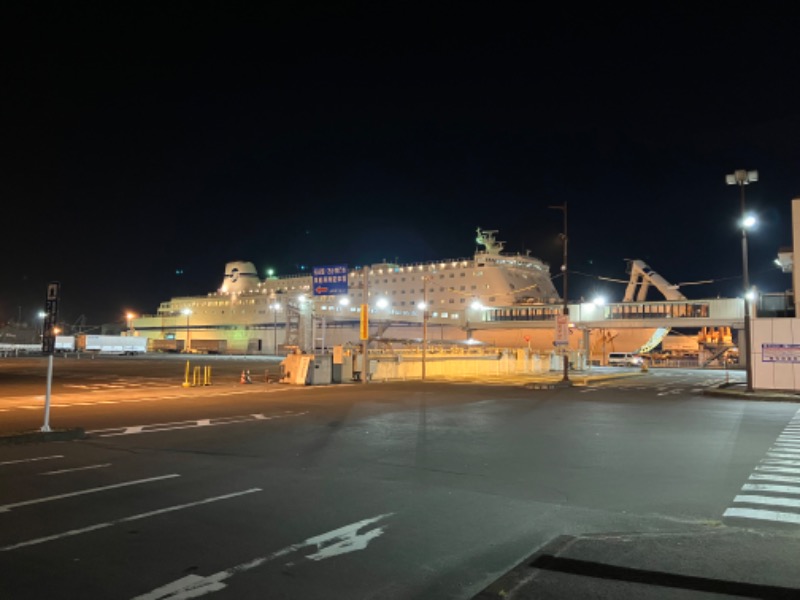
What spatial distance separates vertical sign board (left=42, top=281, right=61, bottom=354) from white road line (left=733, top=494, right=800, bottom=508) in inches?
474

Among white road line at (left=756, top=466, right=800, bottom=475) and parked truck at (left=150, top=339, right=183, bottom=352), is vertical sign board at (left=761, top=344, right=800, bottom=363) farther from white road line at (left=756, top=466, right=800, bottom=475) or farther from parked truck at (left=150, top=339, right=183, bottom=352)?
parked truck at (left=150, top=339, right=183, bottom=352)

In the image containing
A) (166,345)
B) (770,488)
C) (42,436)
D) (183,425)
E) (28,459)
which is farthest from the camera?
(166,345)

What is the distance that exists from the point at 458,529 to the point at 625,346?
64.8 metres

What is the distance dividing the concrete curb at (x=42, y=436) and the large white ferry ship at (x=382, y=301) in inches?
1533

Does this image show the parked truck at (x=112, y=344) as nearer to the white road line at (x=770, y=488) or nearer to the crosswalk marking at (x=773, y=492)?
the crosswalk marking at (x=773, y=492)

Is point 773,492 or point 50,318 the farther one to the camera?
point 50,318

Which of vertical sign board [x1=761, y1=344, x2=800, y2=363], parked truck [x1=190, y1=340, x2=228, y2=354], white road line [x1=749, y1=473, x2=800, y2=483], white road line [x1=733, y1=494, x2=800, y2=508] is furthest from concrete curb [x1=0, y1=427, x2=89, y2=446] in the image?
parked truck [x1=190, y1=340, x2=228, y2=354]

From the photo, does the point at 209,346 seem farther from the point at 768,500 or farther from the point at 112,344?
the point at 768,500

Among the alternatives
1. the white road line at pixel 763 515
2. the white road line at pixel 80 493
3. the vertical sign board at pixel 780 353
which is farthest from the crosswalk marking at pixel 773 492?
the vertical sign board at pixel 780 353

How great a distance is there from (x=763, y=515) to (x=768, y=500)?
0.78 meters

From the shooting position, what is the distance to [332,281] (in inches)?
1248

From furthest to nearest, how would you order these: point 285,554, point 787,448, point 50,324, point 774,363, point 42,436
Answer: point 774,363 → point 50,324 → point 42,436 → point 787,448 → point 285,554

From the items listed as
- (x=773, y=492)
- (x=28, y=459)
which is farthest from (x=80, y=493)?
(x=773, y=492)

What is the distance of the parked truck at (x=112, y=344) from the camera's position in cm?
7238
